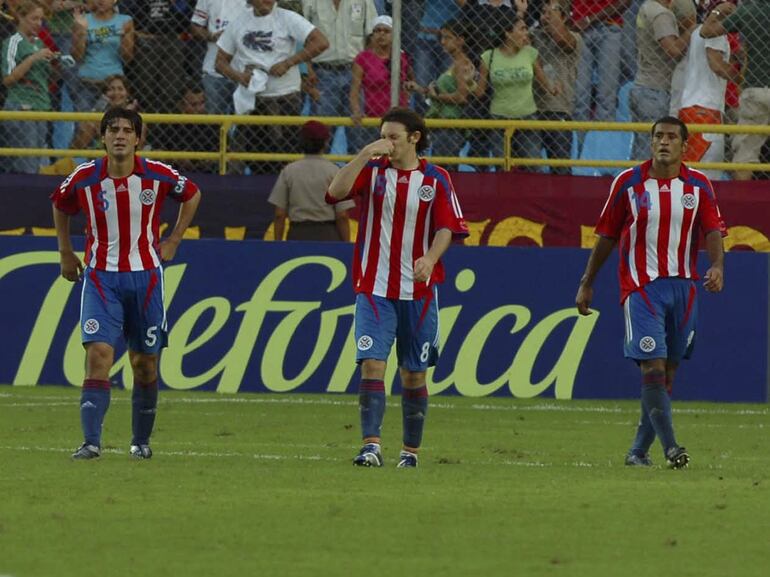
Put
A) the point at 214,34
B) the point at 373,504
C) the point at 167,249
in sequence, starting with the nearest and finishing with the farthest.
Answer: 1. the point at 373,504
2. the point at 167,249
3. the point at 214,34

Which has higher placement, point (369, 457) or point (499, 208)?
point (499, 208)

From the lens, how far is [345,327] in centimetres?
1627

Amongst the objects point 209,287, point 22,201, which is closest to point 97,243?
point 209,287

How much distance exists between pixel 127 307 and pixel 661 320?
9.81 ft

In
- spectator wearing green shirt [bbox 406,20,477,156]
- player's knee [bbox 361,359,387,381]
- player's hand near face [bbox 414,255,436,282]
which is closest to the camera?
player's hand near face [bbox 414,255,436,282]

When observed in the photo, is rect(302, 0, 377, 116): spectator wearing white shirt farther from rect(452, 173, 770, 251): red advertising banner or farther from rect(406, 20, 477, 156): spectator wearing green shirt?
rect(452, 173, 770, 251): red advertising banner

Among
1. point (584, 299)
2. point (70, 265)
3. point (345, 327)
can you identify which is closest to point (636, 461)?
point (584, 299)

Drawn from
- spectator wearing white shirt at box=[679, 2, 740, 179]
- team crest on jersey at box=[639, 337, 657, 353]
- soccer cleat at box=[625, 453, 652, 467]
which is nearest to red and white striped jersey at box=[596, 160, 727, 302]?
team crest on jersey at box=[639, 337, 657, 353]

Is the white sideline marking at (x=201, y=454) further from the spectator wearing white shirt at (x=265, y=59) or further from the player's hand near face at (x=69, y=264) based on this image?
the spectator wearing white shirt at (x=265, y=59)

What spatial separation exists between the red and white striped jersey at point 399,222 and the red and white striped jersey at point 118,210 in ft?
3.40

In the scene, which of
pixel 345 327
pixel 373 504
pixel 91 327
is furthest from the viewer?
pixel 345 327

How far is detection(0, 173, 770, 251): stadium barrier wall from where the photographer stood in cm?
1717

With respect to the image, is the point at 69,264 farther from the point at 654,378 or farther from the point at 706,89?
the point at 706,89

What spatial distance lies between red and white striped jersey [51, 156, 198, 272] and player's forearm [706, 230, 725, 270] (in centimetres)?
309
